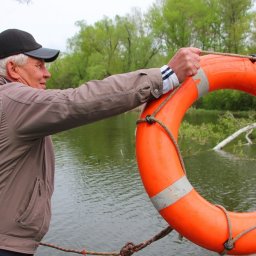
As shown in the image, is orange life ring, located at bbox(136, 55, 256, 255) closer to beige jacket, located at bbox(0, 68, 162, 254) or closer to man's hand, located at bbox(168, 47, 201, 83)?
man's hand, located at bbox(168, 47, 201, 83)

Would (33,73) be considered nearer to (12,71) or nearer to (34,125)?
(12,71)

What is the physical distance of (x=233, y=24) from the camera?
1093 inches

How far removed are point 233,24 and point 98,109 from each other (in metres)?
27.8

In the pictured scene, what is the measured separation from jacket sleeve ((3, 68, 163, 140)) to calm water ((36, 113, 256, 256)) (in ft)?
17.2

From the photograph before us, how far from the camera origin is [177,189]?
81.7 inches

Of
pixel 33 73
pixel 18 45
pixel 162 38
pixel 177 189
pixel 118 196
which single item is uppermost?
pixel 162 38

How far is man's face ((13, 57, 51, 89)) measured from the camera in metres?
1.75

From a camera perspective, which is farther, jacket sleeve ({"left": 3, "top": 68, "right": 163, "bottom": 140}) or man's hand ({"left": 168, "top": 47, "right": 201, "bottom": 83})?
man's hand ({"left": 168, "top": 47, "right": 201, "bottom": 83})

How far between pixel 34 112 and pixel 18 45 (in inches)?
13.5

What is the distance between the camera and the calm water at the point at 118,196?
22.7 feet

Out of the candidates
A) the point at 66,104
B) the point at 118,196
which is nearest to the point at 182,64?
the point at 66,104

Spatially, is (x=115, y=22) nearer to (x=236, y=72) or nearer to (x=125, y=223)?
(x=125, y=223)

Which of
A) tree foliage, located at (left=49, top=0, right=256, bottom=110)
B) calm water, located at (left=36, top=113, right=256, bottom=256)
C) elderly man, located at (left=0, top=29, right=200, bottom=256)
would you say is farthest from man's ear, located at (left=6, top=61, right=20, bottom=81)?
tree foliage, located at (left=49, top=0, right=256, bottom=110)

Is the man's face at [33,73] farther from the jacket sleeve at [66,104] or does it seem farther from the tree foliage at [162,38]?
the tree foliage at [162,38]
